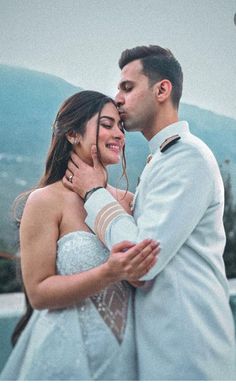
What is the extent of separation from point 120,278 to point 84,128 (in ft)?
1.55

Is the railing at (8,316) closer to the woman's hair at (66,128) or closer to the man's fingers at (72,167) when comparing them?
the woman's hair at (66,128)

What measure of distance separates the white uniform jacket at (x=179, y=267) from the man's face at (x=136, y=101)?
16cm

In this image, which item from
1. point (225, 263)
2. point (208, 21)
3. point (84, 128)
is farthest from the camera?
point (208, 21)

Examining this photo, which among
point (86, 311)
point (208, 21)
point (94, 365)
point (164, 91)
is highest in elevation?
point (208, 21)

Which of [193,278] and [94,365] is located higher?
[193,278]

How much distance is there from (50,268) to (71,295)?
0.10 metres

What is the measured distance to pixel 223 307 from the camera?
1548mm

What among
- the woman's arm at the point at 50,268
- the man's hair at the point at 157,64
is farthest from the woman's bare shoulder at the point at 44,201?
the man's hair at the point at 157,64

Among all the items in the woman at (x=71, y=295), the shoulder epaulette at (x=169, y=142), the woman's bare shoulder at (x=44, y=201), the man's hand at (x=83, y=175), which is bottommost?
the woman at (x=71, y=295)

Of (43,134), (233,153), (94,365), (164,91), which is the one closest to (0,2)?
(43,134)

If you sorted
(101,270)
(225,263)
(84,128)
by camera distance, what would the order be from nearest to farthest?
(101,270) < (84,128) < (225,263)

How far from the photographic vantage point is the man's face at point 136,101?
1.67 metres

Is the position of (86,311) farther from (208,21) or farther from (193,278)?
(208,21)

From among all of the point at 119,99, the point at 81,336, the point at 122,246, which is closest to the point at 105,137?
the point at 119,99
